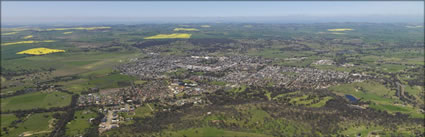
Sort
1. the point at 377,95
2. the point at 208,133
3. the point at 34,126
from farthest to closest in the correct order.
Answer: the point at 377,95, the point at 34,126, the point at 208,133

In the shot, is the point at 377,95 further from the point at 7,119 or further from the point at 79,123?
the point at 7,119

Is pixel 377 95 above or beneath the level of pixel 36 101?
above

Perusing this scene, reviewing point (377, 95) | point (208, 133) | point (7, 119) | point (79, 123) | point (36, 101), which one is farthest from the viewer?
point (377, 95)

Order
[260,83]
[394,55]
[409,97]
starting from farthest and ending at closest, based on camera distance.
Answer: [394,55] → [260,83] → [409,97]

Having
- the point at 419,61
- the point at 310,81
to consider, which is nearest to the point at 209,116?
the point at 310,81

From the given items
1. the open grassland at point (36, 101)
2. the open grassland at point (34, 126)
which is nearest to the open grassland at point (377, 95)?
the open grassland at point (34, 126)

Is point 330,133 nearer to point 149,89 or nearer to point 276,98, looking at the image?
point 276,98

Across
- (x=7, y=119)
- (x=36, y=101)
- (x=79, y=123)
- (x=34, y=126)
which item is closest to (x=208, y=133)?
(x=79, y=123)

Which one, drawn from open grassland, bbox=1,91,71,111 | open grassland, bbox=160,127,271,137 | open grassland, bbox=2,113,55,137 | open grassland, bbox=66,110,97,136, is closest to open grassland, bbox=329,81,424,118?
open grassland, bbox=160,127,271,137
